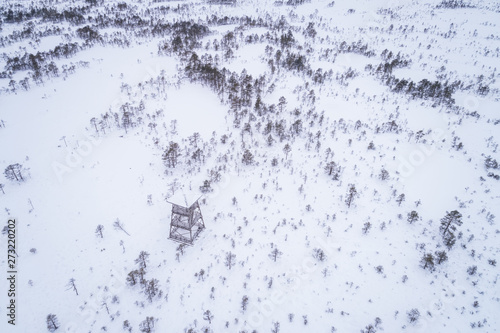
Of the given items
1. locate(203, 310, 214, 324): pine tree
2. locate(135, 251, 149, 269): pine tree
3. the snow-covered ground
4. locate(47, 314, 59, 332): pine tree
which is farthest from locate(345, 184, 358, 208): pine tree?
locate(47, 314, 59, 332): pine tree

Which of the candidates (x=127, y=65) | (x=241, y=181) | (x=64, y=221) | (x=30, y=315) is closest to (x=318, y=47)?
(x=127, y=65)

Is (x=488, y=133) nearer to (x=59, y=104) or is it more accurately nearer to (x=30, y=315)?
(x=30, y=315)

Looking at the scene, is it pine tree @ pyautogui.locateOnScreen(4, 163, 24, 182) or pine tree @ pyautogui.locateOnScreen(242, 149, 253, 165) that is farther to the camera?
pine tree @ pyautogui.locateOnScreen(242, 149, 253, 165)

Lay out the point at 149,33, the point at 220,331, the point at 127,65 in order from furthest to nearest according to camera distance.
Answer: the point at 149,33, the point at 127,65, the point at 220,331

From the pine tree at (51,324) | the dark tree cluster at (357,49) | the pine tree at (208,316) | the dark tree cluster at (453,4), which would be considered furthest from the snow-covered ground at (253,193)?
the dark tree cluster at (453,4)

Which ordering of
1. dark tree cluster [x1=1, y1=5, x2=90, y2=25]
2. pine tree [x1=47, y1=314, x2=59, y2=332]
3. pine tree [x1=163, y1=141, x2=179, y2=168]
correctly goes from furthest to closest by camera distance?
1. dark tree cluster [x1=1, y1=5, x2=90, y2=25]
2. pine tree [x1=163, y1=141, x2=179, y2=168]
3. pine tree [x1=47, y1=314, x2=59, y2=332]

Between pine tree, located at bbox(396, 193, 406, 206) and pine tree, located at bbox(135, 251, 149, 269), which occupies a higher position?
pine tree, located at bbox(396, 193, 406, 206)

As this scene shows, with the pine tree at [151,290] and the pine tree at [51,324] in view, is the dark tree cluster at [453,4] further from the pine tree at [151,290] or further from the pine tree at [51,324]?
the pine tree at [51,324]

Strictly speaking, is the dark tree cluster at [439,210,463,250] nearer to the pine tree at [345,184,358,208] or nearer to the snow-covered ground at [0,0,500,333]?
the snow-covered ground at [0,0,500,333]

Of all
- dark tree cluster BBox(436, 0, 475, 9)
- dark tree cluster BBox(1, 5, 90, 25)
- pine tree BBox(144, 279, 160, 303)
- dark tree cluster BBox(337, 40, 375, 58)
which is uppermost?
dark tree cluster BBox(436, 0, 475, 9)
